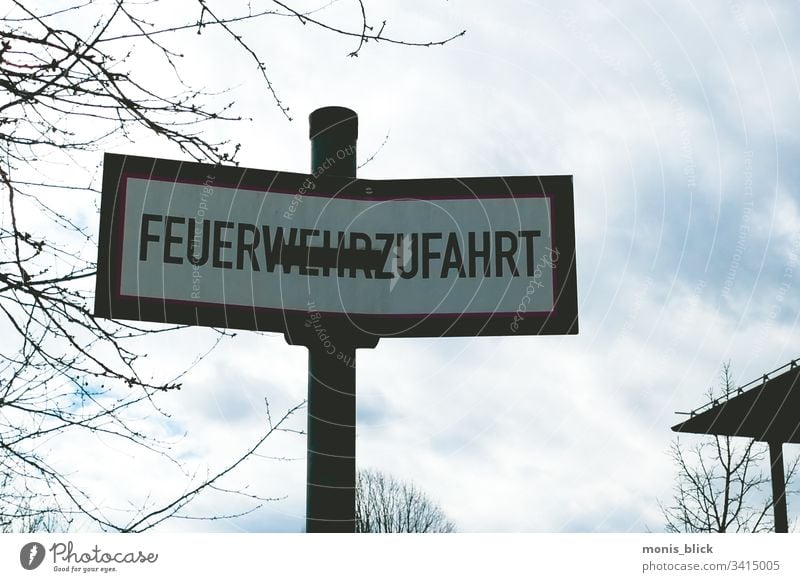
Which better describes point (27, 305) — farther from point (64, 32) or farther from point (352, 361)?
point (352, 361)

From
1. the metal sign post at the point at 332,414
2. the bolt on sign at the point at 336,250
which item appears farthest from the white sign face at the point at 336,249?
the metal sign post at the point at 332,414

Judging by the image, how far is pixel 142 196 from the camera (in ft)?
12.6

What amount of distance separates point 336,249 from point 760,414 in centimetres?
1825

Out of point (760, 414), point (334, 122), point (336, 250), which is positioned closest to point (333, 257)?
point (336, 250)

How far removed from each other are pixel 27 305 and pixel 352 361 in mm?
2087

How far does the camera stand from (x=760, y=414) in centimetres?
1997

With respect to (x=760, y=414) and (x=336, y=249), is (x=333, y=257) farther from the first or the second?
(x=760, y=414)

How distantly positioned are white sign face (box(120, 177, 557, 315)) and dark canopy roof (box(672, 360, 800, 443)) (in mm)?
16157

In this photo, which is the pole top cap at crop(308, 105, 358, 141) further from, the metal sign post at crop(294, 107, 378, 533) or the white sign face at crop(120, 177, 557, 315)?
the white sign face at crop(120, 177, 557, 315)

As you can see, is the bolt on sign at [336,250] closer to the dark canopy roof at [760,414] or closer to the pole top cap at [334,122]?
the pole top cap at [334,122]

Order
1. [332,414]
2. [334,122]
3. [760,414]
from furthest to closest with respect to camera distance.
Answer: [760,414] < [334,122] < [332,414]

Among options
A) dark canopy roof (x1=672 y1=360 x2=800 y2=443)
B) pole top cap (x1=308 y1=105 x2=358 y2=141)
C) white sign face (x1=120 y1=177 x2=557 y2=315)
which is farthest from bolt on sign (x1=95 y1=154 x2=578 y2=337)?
dark canopy roof (x1=672 y1=360 x2=800 y2=443)

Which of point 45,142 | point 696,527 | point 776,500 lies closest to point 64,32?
point 45,142

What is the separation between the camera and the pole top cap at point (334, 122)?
4109 millimetres
